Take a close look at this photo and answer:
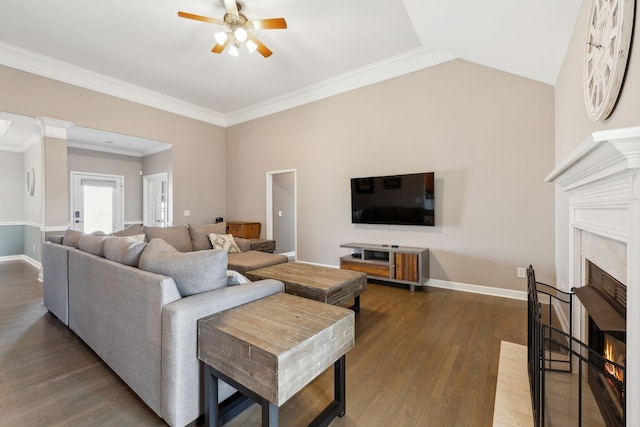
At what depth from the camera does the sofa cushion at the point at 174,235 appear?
3.93 m

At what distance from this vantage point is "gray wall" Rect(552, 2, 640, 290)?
1151mm

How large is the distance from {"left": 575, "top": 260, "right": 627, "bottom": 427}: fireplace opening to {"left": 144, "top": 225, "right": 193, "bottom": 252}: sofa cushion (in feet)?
14.3

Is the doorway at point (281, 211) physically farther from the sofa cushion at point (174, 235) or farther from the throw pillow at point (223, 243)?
the sofa cushion at point (174, 235)

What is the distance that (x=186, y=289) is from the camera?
5.16 ft

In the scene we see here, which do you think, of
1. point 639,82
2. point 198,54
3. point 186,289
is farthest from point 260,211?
point 639,82

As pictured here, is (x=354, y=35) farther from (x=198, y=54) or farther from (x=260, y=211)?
(x=260, y=211)

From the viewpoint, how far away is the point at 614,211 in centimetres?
127

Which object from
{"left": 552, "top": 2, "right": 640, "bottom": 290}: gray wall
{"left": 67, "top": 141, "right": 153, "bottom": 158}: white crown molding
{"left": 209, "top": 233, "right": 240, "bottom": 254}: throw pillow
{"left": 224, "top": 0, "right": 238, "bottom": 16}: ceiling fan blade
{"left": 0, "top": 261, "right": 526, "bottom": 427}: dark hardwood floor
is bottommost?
{"left": 0, "top": 261, "right": 526, "bottom": 427}: dark hardwood floor

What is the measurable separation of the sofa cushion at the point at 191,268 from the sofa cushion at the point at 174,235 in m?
2.48

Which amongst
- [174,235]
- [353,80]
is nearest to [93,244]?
[174,235]

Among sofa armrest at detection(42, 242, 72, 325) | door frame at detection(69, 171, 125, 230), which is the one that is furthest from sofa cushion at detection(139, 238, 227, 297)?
door frame at detection(69, 171, 125, 230)

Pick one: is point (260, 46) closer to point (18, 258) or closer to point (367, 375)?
point (367, 375)

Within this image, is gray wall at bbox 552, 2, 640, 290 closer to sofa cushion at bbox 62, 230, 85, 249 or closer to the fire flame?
the fire flame

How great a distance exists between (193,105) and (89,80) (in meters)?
1.76
